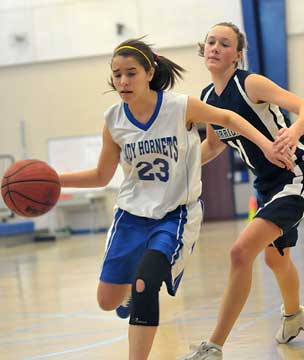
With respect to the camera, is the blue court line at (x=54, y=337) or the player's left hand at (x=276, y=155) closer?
the player's left hand at (x=276, y=155)

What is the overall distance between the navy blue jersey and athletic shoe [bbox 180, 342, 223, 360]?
32.8 inches

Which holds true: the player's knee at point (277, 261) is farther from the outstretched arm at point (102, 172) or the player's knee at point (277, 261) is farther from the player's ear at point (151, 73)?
the player's ear at point (151, 73)

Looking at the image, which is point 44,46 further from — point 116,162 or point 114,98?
point 116,162

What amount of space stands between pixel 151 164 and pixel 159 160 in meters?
0.04

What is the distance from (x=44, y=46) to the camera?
58.7ft

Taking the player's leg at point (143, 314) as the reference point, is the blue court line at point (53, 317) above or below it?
below

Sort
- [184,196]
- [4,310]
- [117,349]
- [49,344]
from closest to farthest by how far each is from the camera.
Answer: [184,196], [117,349], [49,344], [4,310]

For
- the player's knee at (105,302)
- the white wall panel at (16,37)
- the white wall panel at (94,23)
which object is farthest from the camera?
the white wall panel at (16,37)

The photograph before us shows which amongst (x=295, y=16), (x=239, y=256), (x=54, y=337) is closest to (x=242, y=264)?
(x=239, y=256)

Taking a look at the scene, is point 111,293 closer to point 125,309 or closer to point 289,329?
point 125,309

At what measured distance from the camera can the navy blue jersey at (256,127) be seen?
3811mm

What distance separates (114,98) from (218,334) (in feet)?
47.9

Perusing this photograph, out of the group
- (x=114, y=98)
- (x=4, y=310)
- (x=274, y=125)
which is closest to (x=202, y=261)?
(x=4, y=310)

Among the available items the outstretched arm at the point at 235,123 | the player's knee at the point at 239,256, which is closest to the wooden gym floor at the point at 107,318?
the player's knee at the point at 239,256
